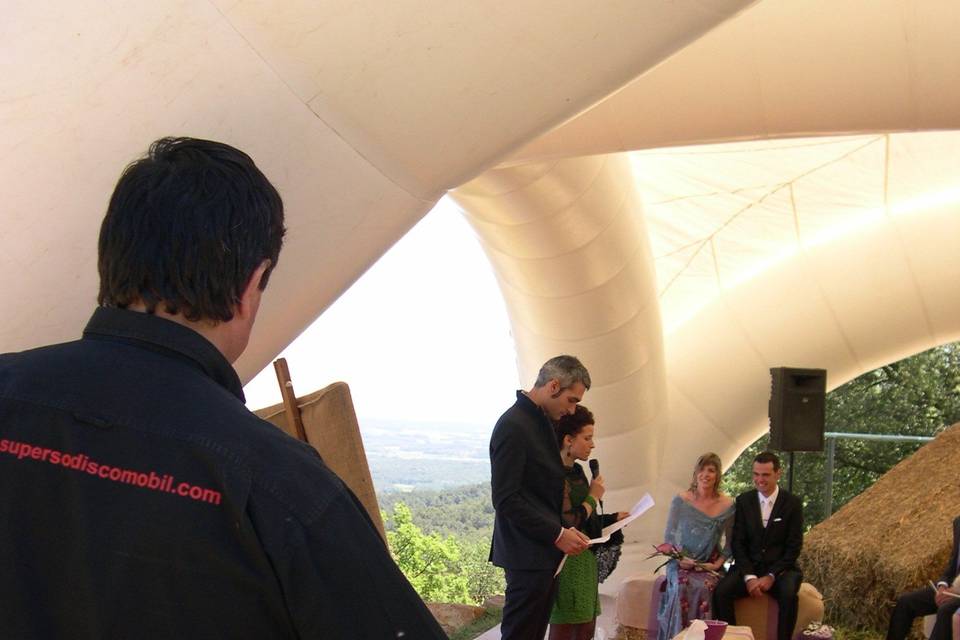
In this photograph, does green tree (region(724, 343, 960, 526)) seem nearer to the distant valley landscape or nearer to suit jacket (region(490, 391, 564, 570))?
the distant valley landscape

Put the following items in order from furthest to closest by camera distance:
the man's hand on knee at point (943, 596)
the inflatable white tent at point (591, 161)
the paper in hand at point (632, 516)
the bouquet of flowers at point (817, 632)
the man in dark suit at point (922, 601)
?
the bouquet of flowers at point (817, 632) < the man in dark suit at point (922, 601) < the man's hand on knee at point (943, 596) < the paper in hand at point (632, 516) < the inflatable white tent at point (591, 161)

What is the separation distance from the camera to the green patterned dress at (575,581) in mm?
5105

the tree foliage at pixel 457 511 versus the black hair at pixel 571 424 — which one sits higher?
the tree foliage at pixel 457 511

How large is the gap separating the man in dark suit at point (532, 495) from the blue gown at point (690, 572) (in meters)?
2.42

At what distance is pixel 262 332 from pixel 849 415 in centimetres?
2494

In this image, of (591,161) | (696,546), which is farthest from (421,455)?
(696,546)

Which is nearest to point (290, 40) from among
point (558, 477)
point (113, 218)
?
point (113, 218)

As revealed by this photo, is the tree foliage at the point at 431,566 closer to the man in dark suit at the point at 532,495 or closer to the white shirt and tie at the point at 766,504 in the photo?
the white shirt and tie at the point at 766,504

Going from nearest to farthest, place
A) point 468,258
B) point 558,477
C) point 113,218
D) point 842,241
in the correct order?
point 113,218, point 558,477, point 842,241, point 468,258

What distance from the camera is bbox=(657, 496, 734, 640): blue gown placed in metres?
6.79

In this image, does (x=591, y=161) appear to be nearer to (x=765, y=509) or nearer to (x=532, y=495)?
(x=765, y=509)

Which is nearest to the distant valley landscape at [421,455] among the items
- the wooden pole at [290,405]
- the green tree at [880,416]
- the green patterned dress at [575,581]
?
the green tree at [880,416]

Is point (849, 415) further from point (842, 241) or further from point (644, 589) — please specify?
point (644, 589)

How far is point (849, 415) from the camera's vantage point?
25328 mm
